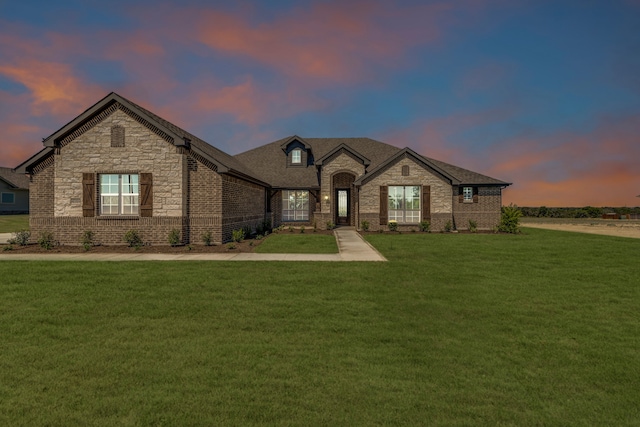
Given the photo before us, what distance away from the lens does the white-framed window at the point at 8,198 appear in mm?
45344

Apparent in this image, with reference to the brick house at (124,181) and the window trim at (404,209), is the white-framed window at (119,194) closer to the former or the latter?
the brick house at (124,181)

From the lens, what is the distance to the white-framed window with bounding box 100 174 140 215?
1705 cm

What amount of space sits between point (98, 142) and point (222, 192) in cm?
632

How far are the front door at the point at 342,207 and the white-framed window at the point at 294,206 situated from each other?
8.88 ft

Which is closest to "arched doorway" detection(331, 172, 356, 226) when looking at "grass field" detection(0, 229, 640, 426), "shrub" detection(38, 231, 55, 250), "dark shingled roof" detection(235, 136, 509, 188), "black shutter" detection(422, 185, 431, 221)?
"dark shingled roof" detection(235, 136, 509, 188)

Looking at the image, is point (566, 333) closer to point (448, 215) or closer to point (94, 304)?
point (94, 304)

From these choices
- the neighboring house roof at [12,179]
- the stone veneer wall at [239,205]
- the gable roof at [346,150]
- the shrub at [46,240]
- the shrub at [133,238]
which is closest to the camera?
the shrub at [46,240]

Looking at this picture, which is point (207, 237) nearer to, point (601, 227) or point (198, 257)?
point (198, 257)

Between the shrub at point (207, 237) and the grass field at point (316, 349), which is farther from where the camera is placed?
the shrub at point (207, 237)

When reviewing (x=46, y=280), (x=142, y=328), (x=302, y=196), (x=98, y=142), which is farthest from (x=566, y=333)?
(x=302, y=196)

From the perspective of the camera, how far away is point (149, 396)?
391 centimetres

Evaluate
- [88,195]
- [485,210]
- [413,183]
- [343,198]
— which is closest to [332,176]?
[343,198]

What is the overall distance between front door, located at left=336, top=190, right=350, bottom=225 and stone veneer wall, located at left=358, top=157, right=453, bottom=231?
12.2 ft

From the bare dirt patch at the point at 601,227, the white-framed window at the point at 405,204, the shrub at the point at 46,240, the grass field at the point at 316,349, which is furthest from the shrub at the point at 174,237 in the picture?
the bare dirt patch at the point at 601,227
